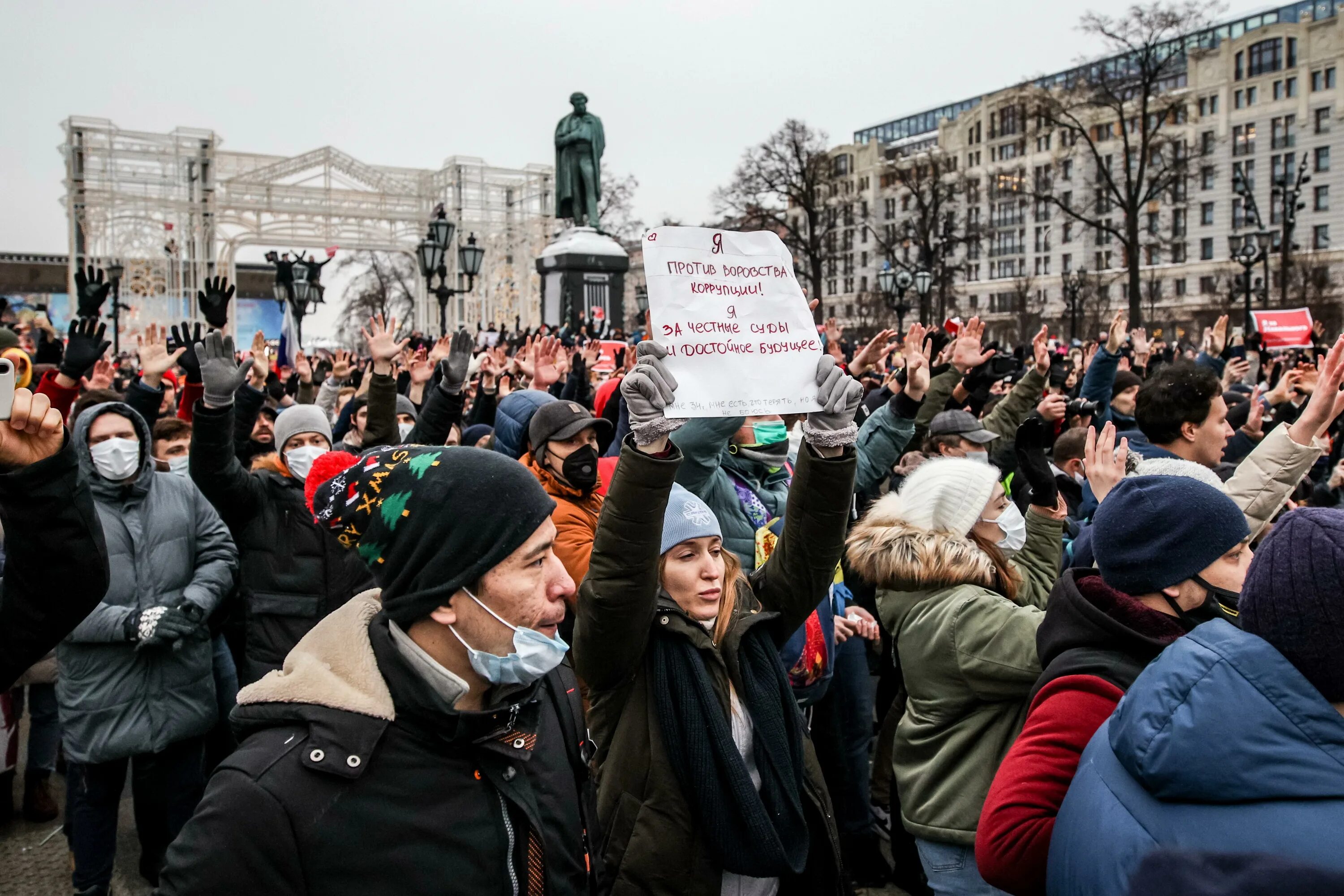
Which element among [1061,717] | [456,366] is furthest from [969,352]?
[1061,717]

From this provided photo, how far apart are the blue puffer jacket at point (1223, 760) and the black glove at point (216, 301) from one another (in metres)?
5.24

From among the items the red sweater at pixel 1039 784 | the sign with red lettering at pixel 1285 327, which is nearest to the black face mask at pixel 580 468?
the red sweater at pixel 1039 784

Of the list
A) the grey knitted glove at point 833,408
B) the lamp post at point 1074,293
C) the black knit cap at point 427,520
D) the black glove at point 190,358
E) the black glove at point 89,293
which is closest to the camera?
the black knit cap at point 427,520

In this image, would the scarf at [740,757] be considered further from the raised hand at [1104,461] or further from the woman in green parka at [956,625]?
the raised hand at [1104,461]

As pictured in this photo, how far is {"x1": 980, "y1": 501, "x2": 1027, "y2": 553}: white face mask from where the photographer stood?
11.1ft

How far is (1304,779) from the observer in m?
1.51

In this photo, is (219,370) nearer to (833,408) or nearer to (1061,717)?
(833,408)

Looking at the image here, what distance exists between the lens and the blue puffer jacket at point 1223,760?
151 cm

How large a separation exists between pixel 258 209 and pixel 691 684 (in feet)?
125

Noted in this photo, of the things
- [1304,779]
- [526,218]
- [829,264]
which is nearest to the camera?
[1304,779]

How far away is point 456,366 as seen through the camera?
503cm

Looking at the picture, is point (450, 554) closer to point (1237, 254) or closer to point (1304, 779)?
point (1304, 779)

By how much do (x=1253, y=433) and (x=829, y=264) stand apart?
45.5 m

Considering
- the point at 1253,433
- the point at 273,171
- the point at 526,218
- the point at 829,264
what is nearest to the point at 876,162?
the point at 829,264
